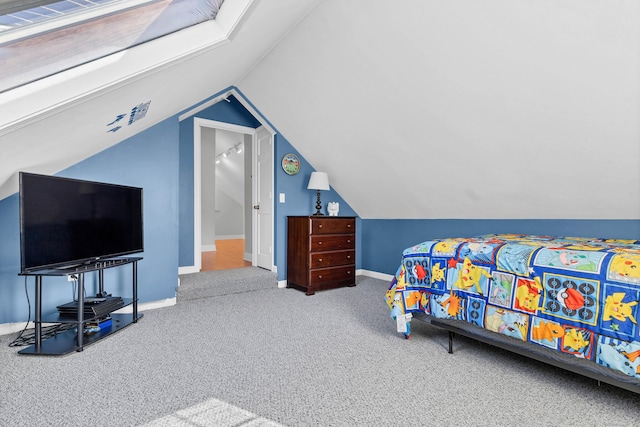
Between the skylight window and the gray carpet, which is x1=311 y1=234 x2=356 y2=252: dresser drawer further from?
the skylight window

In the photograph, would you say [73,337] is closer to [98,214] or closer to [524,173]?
[98,214]

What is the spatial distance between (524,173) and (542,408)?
6.02 ft

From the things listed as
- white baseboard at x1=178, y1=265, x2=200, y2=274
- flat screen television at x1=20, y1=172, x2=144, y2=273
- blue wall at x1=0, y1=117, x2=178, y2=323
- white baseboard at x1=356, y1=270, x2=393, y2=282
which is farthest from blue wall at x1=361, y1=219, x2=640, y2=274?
flat screen television at x1=20, y1=172, x2=144, y2=273

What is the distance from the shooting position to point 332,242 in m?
4.08

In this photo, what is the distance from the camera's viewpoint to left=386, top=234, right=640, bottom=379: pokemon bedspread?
59.2 inches

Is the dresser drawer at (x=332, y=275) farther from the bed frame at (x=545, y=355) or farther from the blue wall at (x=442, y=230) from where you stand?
the bed frame at (x=545, y=355)

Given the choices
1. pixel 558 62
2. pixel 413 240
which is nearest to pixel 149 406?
pixel 558 62

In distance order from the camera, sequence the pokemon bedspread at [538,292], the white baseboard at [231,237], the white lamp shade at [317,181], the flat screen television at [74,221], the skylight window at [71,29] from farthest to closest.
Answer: the white baseboard at [231,237] < the white lamp shade at [317,181] < the flat screen television at [74,221] < the pokemon bedspread at [538,292] < the skylight window at [71,29]

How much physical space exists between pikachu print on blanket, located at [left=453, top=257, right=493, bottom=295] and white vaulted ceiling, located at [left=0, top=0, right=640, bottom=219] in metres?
1.12

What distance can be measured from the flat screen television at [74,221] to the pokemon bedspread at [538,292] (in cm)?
237

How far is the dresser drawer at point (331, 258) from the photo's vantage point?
3928 millimetres

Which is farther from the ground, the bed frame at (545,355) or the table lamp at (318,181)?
the table lamp at (318,181)

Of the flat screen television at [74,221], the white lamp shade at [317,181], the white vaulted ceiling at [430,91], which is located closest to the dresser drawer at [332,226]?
the white lamp shade at [317,181]

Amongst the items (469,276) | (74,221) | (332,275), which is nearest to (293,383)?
(469,276)
